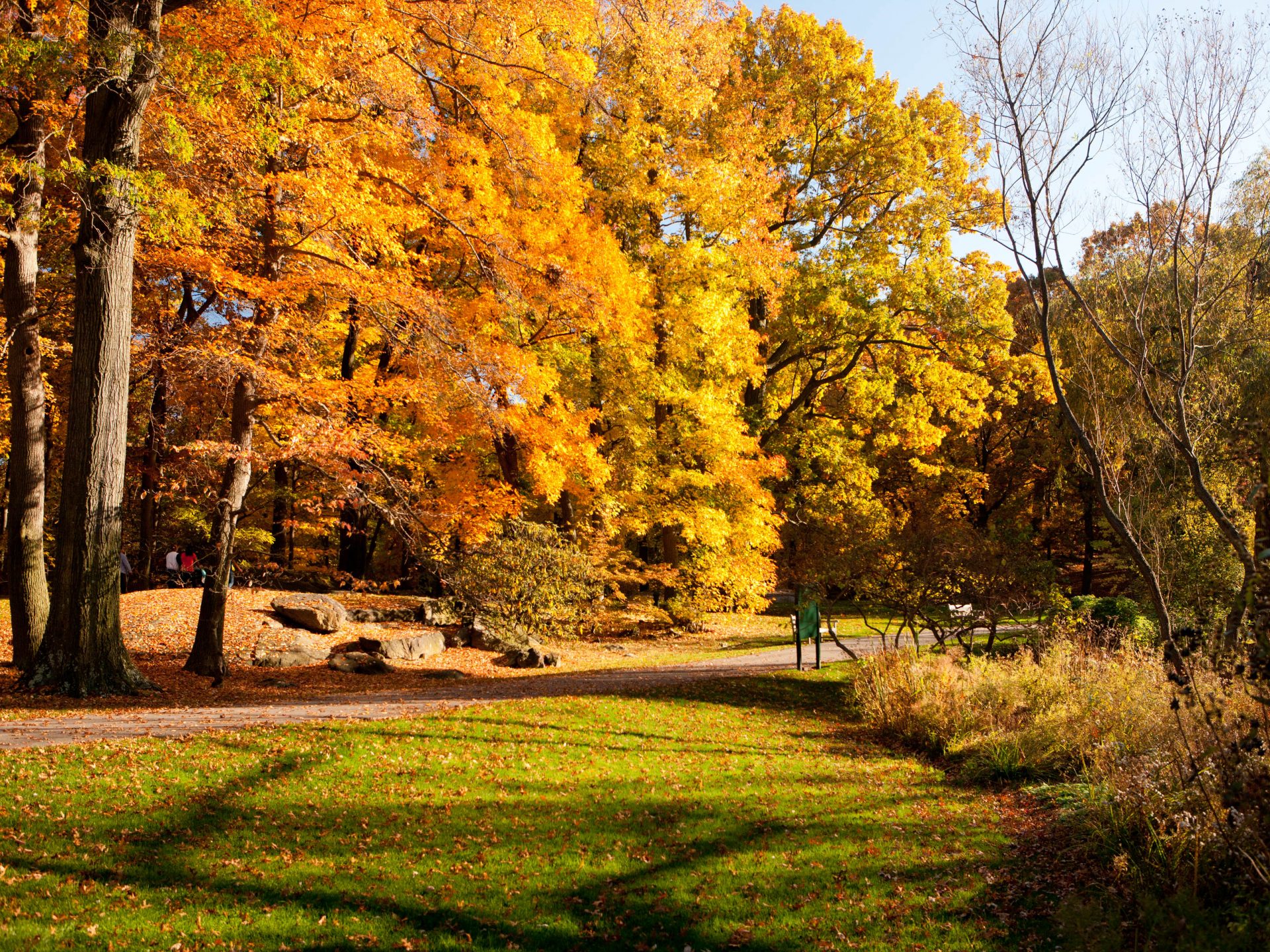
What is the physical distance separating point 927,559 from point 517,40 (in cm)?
1068

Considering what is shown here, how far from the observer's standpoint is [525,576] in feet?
54.2

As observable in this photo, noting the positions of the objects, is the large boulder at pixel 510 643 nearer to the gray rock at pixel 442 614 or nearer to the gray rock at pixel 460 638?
the gray rock at pixel 460 638

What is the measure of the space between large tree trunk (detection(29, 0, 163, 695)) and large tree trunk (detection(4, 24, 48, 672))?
1648mm

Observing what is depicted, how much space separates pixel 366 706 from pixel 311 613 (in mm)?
6741

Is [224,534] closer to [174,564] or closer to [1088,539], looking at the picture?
[174,564]

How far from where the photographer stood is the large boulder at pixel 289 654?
14258 millimetres

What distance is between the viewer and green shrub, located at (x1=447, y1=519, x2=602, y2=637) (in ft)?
53.8

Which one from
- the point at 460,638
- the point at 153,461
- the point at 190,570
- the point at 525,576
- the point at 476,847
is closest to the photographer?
the point at 476,847

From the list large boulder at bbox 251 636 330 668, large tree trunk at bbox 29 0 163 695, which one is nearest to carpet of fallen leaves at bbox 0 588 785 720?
large boulder at bbox 251 636 330 668

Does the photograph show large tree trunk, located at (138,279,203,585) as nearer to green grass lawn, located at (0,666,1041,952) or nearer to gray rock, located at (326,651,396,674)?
gray rock, located at (326,651,396,674)

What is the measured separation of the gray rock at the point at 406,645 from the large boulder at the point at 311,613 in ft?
2.97

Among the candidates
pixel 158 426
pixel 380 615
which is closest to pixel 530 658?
pixel 380 615

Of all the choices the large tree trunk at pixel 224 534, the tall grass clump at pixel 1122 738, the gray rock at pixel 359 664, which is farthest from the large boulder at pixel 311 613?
the tall grass clump at pixel 1122 738

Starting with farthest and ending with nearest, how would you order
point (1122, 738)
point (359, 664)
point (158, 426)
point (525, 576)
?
point (525, 576) < point (359, 664) < point (158, 426) < point (1122, 738)
